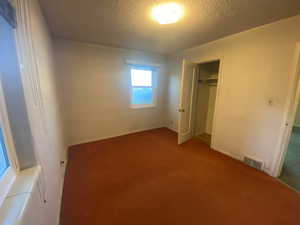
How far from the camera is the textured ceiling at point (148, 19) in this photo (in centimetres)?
151

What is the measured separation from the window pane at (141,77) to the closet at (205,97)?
135 cm

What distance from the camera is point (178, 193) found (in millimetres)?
1716

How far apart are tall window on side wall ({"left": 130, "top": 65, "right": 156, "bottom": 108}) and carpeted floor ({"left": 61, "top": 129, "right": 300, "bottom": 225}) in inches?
63.1

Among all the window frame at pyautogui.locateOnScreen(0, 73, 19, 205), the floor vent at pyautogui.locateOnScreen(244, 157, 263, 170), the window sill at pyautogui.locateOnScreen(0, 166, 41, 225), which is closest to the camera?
the window sill at pyautogui.locateOnScreen(0, 166, 41, 225)

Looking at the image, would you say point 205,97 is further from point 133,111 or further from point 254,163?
point 133,111

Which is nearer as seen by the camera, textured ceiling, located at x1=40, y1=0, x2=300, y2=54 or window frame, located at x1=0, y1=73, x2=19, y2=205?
window frame, located at x1=0, y1=73, x2=19, y2=205

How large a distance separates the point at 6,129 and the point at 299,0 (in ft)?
9.49

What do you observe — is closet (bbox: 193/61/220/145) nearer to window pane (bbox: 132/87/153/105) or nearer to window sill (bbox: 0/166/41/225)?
window pane (bbox: 132/87/153/105)

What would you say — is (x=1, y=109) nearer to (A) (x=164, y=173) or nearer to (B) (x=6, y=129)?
(B) (x=6, y=129)

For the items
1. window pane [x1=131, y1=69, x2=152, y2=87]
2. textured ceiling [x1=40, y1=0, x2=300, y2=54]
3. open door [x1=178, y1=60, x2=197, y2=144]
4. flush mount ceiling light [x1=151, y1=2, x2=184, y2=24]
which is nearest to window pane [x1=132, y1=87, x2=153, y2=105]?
window pane [x1=131, y1=69, x2=152, y2=87]

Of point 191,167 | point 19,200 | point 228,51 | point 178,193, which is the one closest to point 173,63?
point 228,51

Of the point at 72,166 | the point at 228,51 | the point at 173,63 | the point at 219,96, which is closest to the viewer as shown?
the point at 72,166

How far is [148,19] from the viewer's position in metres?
1.84

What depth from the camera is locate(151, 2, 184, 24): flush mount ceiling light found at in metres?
1.53
